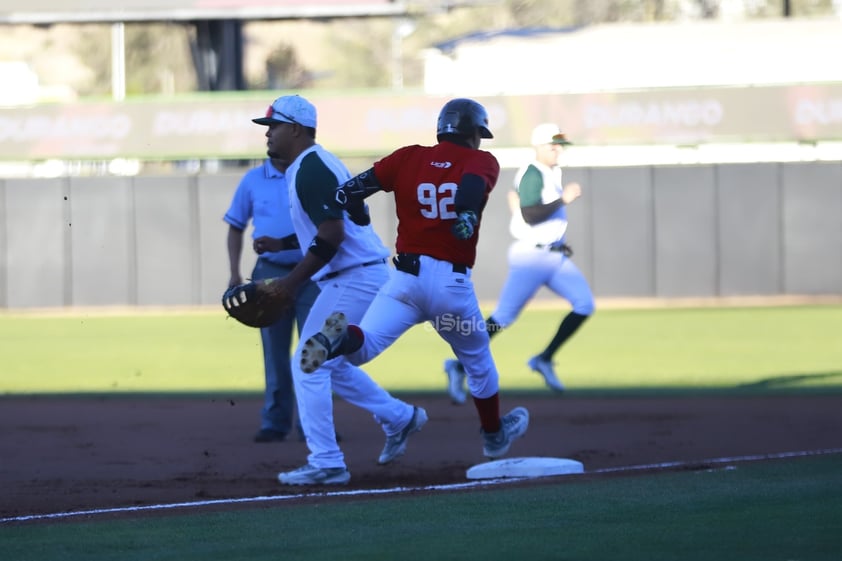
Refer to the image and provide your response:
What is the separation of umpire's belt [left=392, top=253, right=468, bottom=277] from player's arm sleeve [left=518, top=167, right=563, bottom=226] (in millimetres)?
4283

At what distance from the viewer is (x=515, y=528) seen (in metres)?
6.06

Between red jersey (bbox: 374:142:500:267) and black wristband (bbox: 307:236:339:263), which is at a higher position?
red jersey (bbox: 374:142:500:267)

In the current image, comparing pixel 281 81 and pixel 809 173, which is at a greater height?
pixel 281 81

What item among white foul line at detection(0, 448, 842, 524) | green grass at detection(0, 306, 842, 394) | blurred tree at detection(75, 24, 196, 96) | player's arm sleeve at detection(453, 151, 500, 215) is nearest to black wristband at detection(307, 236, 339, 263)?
player's arm sleeve at detection(453, 151, 500, 215)

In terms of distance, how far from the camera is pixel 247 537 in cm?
604

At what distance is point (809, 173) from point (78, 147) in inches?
524

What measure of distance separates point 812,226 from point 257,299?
1875 centimetres

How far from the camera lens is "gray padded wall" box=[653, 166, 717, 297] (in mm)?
25125

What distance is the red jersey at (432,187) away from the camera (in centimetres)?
762

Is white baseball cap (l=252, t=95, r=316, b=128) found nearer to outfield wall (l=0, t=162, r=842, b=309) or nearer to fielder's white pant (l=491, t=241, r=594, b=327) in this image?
fielder's white pant (l=491, t=241, r=594, b=327)

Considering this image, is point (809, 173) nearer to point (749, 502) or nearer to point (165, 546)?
point (749, 502)

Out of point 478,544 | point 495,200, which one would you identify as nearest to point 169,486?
point 478,544

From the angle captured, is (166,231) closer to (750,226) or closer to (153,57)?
(750,226)

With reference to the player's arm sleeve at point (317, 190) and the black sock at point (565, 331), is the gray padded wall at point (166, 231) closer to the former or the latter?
the black sock at point (565, 331)
